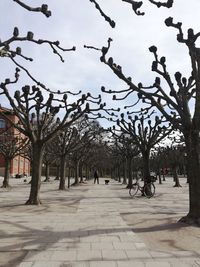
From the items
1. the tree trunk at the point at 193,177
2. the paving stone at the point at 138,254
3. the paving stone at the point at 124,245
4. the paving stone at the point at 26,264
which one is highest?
the tree trunk at the point at 193,177

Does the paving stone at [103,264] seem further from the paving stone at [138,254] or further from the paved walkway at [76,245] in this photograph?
the paving stone at [138,254]

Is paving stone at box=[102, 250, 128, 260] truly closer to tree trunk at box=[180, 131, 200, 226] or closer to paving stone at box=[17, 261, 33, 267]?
paving stone at box=[17, 261, 33, 267]

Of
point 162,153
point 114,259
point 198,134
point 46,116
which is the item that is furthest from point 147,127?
point 162,153

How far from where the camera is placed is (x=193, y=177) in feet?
42.5

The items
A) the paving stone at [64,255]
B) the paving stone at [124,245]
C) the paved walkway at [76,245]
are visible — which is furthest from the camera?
the paving stone at [124,245]

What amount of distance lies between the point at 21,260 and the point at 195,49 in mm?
7443

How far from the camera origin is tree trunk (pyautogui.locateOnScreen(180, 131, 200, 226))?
41.2ft

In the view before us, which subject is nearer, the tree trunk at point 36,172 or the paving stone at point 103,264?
the paving stone at point 103,264

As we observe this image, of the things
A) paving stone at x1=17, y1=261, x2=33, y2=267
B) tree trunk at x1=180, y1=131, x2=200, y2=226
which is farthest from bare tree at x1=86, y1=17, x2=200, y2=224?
paving stone at x1=17, y1=261, x2=33, y2=267

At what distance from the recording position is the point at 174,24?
39.4 feet

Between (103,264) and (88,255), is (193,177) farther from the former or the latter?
(103,264)

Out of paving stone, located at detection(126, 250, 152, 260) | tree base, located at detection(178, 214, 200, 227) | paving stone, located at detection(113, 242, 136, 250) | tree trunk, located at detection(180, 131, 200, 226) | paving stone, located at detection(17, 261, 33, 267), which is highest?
tree trunk, located at detection(180, 131, 200, 226)

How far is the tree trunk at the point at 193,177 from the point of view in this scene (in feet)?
41.2

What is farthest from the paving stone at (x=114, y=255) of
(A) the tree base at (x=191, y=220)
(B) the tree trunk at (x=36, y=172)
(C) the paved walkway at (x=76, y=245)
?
(B) the tree trunk at (x=36, y=172)
